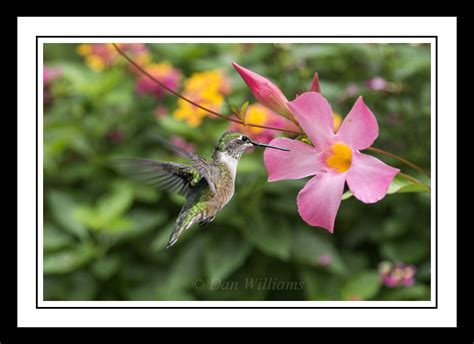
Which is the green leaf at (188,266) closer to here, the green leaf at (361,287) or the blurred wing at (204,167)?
the green leaf at (361,287)

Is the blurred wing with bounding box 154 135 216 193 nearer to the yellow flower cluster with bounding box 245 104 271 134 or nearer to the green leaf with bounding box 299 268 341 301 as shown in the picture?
the yellow flower cluster with bounding box 245 104 271 134

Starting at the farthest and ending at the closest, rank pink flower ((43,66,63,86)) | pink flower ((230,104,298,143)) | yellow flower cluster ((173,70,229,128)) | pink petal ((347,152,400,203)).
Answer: pink flower ((43,66,63,86)) < yellow flower cluster ((173,70,229,128)) < pink flower ((230,104,298,143)) < pink petal ((347,152,400,203))

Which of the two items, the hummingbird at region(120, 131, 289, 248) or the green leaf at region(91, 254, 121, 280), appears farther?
the green leaf at region(91, 254, 121, 280)

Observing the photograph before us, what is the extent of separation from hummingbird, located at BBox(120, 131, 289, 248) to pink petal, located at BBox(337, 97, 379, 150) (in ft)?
0.24

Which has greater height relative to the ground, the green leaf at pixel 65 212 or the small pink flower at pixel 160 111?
the small pink flower at pixel 160 111

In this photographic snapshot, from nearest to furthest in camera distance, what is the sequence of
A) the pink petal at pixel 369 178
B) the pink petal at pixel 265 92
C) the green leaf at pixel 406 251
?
the pink petal at pixel 369 178, the pink petal at pixel 265 92, the green leaf at pixel 406 251

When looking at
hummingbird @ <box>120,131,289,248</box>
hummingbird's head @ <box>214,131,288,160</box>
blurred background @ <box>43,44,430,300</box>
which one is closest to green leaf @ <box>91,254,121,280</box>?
blurred background @ <box>43,44,430,300</box>

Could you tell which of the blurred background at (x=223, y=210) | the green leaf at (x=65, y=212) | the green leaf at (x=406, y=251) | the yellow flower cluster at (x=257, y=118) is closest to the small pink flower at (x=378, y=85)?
the blurred background at (x=223, y=210)

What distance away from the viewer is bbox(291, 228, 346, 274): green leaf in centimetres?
164

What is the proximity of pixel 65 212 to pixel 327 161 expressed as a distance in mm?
1248

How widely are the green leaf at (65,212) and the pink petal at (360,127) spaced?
1.25 m

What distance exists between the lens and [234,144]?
643 millimetres

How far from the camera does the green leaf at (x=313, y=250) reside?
1.64 m

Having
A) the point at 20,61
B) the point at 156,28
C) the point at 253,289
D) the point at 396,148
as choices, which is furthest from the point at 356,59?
the point at 20,61
